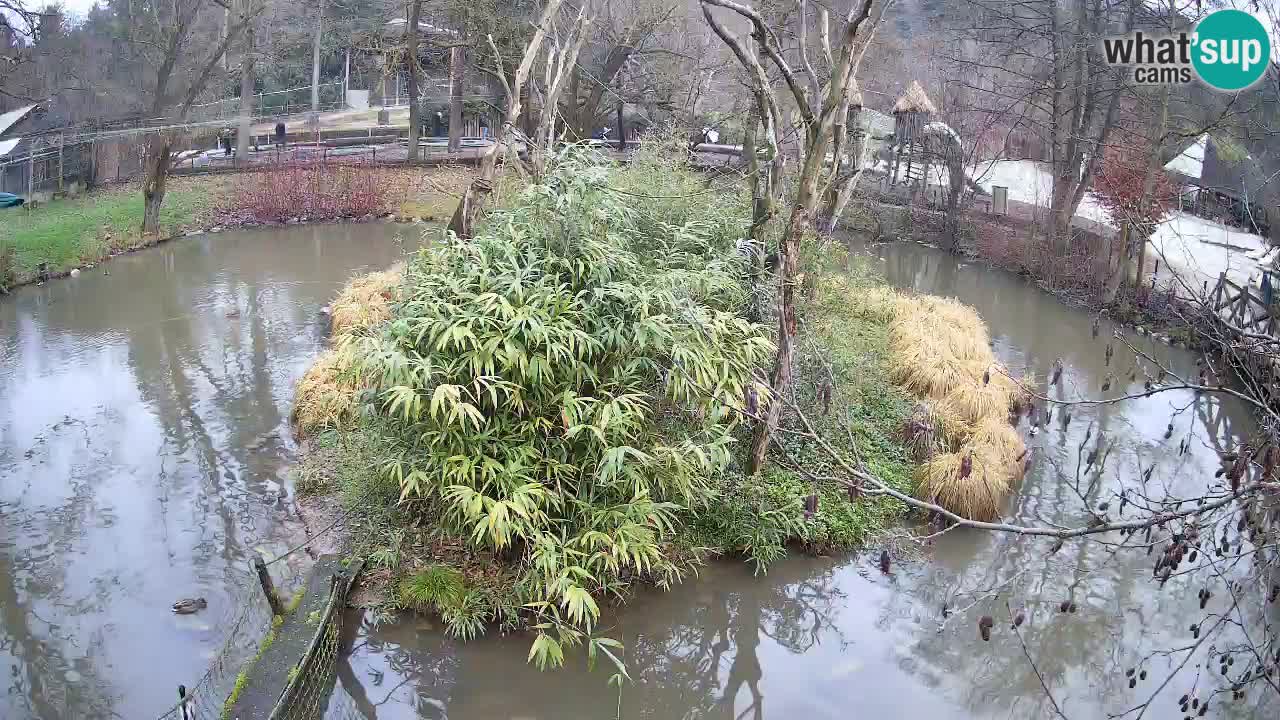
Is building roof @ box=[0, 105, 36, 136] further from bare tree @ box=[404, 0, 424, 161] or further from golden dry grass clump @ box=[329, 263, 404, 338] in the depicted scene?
golden dry grass clump @ box=[329, 263, 404, 338]

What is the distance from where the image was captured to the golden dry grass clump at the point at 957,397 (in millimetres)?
7320

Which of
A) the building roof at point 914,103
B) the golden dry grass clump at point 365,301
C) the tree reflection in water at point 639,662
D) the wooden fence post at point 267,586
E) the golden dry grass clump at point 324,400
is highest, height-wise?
the building roof at point 914,103

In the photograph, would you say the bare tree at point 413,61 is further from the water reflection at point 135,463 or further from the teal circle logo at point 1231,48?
the teal circle logo at point 1231,48

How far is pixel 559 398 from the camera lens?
5809mm

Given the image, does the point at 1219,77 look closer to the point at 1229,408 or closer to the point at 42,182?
the point at 1229,408

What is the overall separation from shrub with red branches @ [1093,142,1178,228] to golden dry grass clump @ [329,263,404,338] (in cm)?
824

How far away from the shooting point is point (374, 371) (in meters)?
5.91

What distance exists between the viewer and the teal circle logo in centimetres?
714

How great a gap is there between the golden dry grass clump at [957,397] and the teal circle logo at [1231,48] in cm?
296

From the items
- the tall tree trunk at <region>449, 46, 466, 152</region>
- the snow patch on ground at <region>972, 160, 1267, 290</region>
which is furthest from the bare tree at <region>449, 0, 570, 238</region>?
the tall tree trunk at <region>449, 46, 466, 152</region>

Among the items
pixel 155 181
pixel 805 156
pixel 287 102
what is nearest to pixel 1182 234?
pixel 805 156

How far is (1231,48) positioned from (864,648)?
19.2ft

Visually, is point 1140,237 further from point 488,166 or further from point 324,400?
point 324,400

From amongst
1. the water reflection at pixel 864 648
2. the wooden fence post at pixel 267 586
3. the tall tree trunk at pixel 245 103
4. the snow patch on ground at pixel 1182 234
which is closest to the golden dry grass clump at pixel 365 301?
the wooden fence post at pixel 267 586
